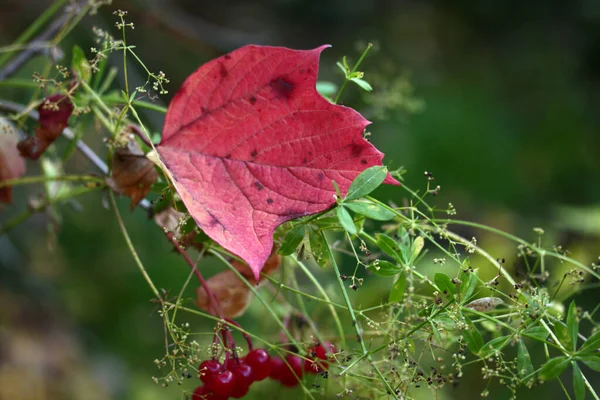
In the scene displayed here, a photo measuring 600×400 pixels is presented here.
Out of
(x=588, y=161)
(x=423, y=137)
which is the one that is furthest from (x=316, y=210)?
(x=588, y=161)

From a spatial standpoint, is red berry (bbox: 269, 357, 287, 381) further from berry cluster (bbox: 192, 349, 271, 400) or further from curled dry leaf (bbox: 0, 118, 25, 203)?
curled dry leaf (bbox: 0, 118, 25, 203)

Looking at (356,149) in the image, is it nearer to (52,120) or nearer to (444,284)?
(444,284)

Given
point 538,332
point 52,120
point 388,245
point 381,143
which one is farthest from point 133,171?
point 381,143

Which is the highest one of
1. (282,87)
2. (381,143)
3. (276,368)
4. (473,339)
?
(282,87)

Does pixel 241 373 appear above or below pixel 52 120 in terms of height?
below

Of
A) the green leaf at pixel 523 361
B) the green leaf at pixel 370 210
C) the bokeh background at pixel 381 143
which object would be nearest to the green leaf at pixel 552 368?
the green leaf at pixel 523 361

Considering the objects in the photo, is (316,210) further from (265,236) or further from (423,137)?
(423,137)
